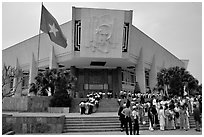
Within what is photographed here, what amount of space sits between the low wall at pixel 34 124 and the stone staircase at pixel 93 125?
50 cm

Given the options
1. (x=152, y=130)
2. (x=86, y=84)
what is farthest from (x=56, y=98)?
(x=86, y=84)

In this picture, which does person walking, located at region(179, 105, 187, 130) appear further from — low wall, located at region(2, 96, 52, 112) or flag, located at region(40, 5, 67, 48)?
low wall, located at region(2, 96, 52, 112)

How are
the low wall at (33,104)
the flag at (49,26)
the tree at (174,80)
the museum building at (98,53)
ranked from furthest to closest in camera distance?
the museum building at (98,53)
the tree at (174,80)
the low wall at (33,104)
the flag at (49,26)

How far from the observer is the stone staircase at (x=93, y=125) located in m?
10.0

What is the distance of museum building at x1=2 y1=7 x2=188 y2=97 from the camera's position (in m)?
25.6

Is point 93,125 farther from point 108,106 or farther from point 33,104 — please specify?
point 33,104

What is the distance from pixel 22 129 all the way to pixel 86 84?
2214 centimetres

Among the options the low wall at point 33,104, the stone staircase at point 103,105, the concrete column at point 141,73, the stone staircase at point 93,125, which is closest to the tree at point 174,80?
the concrete column at point 141,73

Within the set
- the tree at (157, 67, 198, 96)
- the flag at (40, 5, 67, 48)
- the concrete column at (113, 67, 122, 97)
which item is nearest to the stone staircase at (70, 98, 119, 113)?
the flag at (40, 5, 67, 48)

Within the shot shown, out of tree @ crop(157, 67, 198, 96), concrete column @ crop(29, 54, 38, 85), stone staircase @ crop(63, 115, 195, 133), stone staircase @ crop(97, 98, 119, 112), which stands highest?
concrete column @ crop(29, 54, 38, 85)

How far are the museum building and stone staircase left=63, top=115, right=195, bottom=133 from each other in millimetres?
15282

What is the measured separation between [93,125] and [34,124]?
2601 mm

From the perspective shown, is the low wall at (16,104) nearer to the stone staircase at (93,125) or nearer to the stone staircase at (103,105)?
the stone staircase at (103,105)

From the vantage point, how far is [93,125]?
10.5 m
